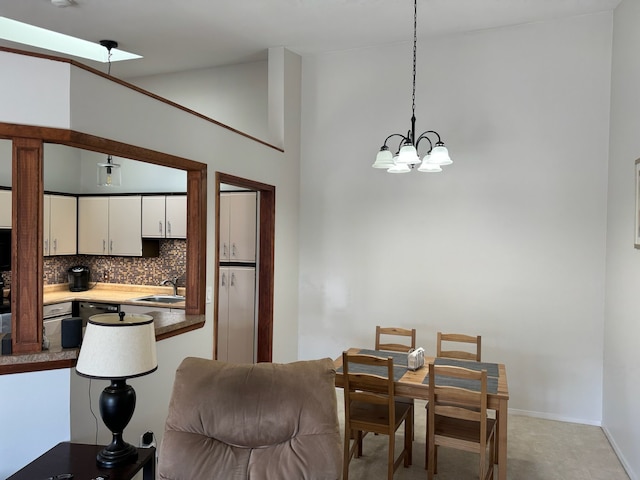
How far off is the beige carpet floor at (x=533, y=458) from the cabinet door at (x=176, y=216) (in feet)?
9.56

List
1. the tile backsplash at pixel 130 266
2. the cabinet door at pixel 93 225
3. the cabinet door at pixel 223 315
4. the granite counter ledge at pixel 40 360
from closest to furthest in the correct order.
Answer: the granite counter ledge at pixel 40 360 < the cabinet door at pixel 223 315 < the cabinet door at pixel 93 225 < the tile backsplash at pixel 130 266

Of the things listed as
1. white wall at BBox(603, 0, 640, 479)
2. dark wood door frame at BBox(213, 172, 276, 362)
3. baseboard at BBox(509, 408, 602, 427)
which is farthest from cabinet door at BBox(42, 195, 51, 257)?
white wall at BBox(603, 0, 640, 479)

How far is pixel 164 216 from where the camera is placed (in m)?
5.31

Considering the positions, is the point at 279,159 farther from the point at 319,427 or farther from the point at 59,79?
the point at 319,427

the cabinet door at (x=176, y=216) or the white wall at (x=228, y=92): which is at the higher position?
the white wall at (x=228, y=92)

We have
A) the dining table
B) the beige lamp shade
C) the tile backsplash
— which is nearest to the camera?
the beige lamp shade

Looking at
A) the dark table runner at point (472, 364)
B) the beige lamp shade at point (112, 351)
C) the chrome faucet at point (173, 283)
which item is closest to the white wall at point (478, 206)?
the dark table runner at point (472, 364)

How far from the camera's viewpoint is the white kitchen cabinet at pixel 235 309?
4.96 m

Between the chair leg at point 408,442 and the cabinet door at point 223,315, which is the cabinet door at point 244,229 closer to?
the cabinet door at point 223,315

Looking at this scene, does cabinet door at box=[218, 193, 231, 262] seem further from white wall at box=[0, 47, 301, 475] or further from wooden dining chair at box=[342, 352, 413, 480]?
wooden dining chair at box=[342, 352, 413, 480]

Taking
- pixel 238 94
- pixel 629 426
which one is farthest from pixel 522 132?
pixel 238 94

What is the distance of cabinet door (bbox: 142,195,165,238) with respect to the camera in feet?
17.4

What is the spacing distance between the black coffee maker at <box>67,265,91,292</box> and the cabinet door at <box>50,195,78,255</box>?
0.21 metres

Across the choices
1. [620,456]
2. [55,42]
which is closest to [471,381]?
[620,456]
